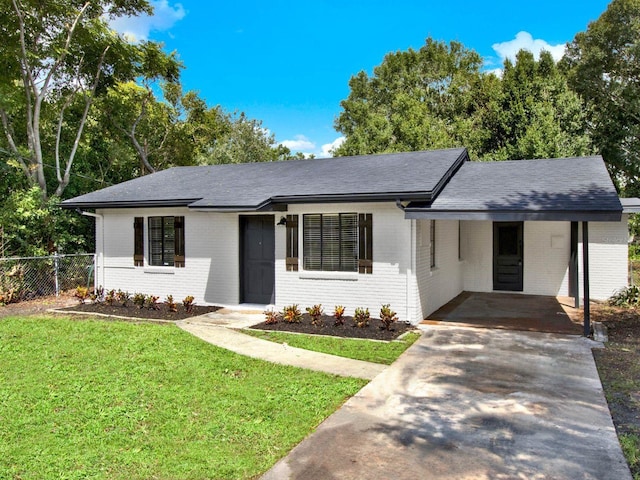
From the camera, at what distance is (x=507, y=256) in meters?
13.5

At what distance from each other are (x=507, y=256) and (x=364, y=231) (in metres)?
Result: 6.37

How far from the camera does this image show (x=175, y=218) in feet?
36.8

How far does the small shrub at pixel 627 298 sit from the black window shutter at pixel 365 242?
6.83m

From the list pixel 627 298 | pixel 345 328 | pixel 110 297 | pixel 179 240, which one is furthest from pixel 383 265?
pixel 627 298

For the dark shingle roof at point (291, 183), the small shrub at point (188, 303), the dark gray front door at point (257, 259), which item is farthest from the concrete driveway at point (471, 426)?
the small shrub at point (188, 303)

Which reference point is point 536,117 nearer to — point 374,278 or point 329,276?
point 374,278

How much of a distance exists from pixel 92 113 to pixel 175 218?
11991 millimetres

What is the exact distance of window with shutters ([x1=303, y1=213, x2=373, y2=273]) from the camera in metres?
9.09

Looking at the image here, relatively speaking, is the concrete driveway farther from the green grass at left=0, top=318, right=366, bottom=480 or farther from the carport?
the carport

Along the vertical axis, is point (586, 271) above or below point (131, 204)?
below

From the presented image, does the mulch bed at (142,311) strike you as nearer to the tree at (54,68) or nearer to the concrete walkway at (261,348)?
the concrete walkway at (261,348)

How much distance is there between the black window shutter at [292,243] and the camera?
Answer: 968 centimetres

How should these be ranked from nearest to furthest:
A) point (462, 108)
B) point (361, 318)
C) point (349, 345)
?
point (349, 345) < point (361, 318) < point (462, 108)

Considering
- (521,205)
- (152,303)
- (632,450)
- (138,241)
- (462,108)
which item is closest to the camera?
(632,450)
